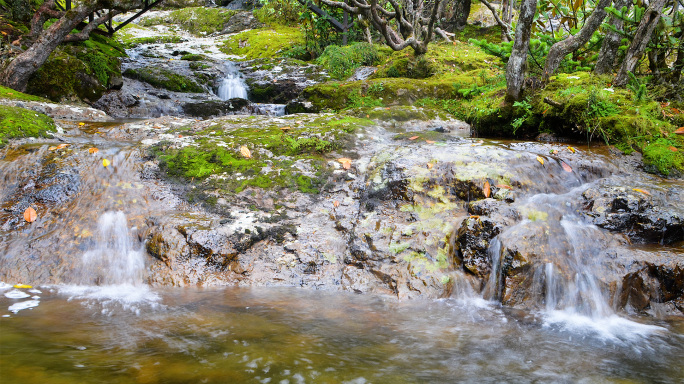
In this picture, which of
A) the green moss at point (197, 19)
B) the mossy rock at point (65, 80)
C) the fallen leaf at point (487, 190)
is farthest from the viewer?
the green moss at point (197, 19)

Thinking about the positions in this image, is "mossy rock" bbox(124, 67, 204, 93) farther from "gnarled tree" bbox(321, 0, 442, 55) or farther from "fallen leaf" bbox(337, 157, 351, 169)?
"fallen leaf" bbox(337, 157, 351, 169)

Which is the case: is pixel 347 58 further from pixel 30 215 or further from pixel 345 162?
pixel 30 215

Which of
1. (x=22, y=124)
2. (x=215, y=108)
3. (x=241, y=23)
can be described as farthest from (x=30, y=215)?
(x=241, y=23)

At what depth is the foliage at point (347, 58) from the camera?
11.3 m

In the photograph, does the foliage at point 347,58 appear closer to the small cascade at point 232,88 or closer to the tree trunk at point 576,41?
the small cascade at point 232,88

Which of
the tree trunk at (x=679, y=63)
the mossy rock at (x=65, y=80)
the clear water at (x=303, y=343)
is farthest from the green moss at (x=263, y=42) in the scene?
the clear water at (x=303, y=343)

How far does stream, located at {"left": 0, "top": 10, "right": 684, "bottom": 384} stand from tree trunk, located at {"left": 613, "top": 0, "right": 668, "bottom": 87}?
1.58 m

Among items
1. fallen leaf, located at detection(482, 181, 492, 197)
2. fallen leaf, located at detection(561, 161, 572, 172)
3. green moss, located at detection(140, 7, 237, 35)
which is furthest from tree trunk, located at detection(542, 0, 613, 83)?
green moss, located at detection(140, 7, 237, 35)

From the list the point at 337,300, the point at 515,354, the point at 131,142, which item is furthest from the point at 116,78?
the point at 515,354

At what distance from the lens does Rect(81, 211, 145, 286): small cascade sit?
3691 millimetres

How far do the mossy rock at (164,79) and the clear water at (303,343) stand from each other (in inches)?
362

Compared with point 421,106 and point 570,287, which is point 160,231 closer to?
point 570,287

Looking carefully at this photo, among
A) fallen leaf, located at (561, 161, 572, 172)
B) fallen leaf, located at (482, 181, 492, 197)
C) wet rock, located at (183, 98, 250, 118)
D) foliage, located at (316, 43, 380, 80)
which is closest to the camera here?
fallen leaf, located at (482, 181, 492, 197)

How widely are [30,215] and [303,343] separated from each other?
3608 mm
